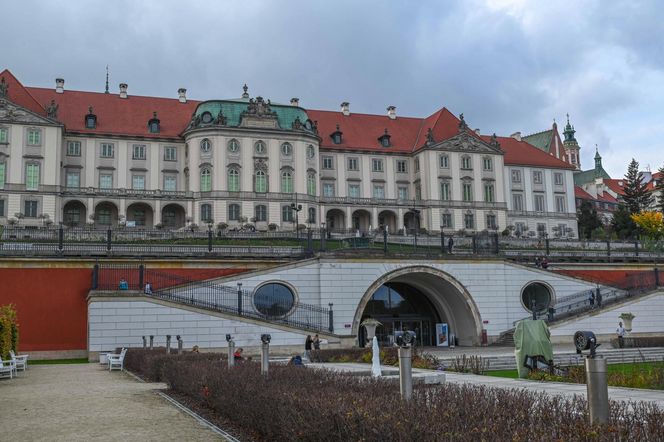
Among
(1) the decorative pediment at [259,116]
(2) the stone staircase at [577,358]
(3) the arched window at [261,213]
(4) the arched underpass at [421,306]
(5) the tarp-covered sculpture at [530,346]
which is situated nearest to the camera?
(5) the tarp-covered sculpture at [530,346]

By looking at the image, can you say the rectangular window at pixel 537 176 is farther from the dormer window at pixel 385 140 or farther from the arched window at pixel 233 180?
the arched window at pixel 233 180

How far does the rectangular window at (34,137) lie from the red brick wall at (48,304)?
33.4m

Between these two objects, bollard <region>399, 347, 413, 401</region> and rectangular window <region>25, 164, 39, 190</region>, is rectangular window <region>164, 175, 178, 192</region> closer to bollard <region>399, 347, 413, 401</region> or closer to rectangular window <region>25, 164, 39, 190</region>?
rectangular window <region>25, 164, 39, 190</region>

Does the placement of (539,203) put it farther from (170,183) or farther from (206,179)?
(170,183)

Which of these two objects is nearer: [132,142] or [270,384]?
[270,384]

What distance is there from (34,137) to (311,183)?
26469 mm

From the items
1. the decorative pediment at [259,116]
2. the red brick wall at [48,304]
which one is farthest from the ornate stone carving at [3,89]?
the red brick wall at [48,304]

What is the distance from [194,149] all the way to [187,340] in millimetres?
38098

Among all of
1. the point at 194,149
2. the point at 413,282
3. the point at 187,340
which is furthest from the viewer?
the point at 194,149

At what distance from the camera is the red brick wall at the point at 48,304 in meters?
32.8

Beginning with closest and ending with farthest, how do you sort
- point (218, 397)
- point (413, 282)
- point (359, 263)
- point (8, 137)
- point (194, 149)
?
1. point (218, 397)
2. point (359, 263)
3. point (413, 282)
4. point (8, 137)
5. point (194, 149)

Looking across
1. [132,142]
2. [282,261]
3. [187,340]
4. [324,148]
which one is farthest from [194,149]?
[187,340]

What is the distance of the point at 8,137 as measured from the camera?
62750 mm

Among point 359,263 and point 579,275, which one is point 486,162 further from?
point 359,263
